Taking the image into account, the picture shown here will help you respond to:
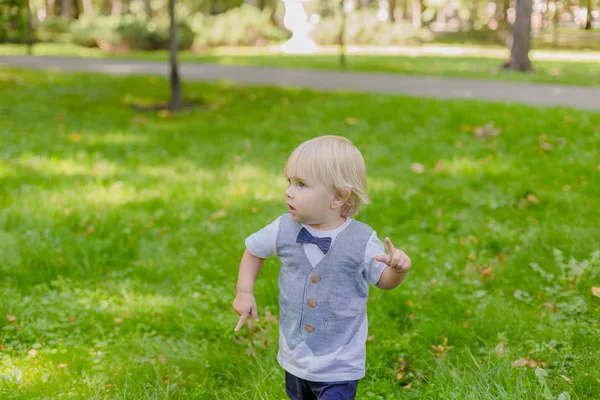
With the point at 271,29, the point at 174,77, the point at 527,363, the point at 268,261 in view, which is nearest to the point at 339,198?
the point at 527,363

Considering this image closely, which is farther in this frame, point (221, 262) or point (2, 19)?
point (2, 19)

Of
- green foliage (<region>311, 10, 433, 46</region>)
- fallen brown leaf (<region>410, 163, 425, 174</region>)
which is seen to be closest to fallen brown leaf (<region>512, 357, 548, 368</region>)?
fallen brown leaf (<region>410, 163, 425, 174</region>)

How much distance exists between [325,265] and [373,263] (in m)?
0.17

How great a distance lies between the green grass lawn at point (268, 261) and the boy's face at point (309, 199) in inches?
42.2

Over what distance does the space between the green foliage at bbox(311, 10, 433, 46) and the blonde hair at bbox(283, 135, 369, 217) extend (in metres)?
26.4

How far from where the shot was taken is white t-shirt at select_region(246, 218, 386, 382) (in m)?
2.30

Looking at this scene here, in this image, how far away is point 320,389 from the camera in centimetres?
234

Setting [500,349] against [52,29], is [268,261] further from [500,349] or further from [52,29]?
[52,29]

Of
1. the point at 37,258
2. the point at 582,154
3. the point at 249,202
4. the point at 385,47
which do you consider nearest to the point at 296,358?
the point at 37,258

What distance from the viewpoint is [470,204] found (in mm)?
5652

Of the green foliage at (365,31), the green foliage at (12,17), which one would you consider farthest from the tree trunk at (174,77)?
the green foliage at (365,31)

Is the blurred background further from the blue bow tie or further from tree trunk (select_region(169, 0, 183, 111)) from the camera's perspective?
the blue bow tie

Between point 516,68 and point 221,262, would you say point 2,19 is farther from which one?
point 516,68

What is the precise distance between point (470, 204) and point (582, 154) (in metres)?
1.91
